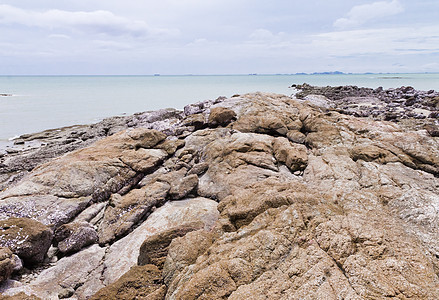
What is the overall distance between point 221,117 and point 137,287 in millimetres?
11329

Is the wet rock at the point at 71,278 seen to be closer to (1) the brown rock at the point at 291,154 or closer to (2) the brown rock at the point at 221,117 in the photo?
(1) the brown rock at the point at 291,154

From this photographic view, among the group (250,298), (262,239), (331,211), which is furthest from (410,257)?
(250,298)

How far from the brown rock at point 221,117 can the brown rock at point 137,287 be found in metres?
10.7

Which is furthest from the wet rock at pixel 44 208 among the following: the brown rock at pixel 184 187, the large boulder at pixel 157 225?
the brown rock at pixel 184 187

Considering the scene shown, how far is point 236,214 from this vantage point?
748cm

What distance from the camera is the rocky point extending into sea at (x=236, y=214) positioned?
5.25 meters

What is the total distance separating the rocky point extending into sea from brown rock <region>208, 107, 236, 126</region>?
6cm

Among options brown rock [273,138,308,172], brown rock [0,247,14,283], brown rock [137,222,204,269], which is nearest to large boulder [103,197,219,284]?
brown rock [137,222,204,269]

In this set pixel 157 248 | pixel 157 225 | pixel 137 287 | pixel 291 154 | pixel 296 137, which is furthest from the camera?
pixel 296 137

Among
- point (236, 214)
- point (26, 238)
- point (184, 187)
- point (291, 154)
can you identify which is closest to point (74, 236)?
point (26, 238)

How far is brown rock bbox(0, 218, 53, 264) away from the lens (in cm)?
823

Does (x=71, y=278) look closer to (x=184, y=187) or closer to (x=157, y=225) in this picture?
(x=157, y=225)

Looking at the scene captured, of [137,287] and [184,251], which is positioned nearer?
[137,287]

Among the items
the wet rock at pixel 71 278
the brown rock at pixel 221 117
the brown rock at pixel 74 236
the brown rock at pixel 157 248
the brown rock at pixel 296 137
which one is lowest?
the wet rock at pixel 71 278
